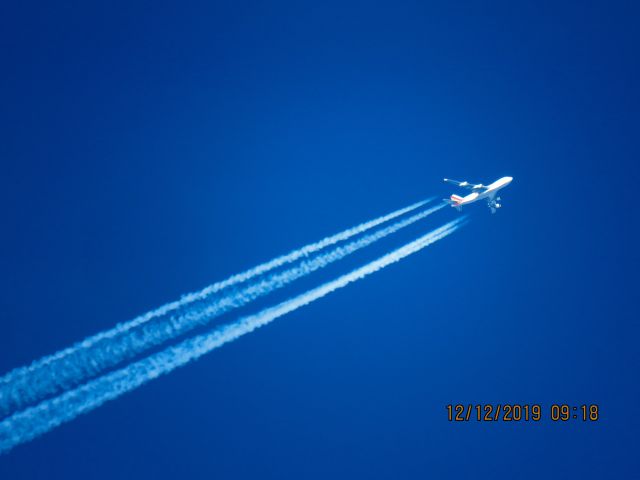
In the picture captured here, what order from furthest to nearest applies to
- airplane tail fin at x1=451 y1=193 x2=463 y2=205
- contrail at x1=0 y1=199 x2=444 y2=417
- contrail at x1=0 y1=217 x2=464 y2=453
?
airplane tail fin at x1=451 y1=193 x2=463 y2=205 → contrail at x1=0 y1=199 x2=444 y2=417 → contrail at x1=0 y1=217 x2=464 y2=453

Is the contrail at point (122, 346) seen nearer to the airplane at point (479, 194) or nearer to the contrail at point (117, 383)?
the contrail at point (117, 383)

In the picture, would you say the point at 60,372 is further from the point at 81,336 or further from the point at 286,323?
the point at 286,323

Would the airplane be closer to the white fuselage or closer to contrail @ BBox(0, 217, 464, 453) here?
the white fuselage

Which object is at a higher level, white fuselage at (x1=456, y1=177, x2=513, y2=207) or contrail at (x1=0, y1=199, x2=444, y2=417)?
white fuselage at (x1=456, y1=177, x2=513, y2=207)

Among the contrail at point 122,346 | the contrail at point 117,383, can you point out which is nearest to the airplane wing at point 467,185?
the contrail at point 122,346

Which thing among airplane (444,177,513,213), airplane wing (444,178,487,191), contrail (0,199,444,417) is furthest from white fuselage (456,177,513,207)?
contrail (0,199,444,417)

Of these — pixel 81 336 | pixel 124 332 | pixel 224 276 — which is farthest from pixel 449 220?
pixel 81 336

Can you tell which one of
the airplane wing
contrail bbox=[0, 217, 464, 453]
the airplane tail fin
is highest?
the airplane wing
